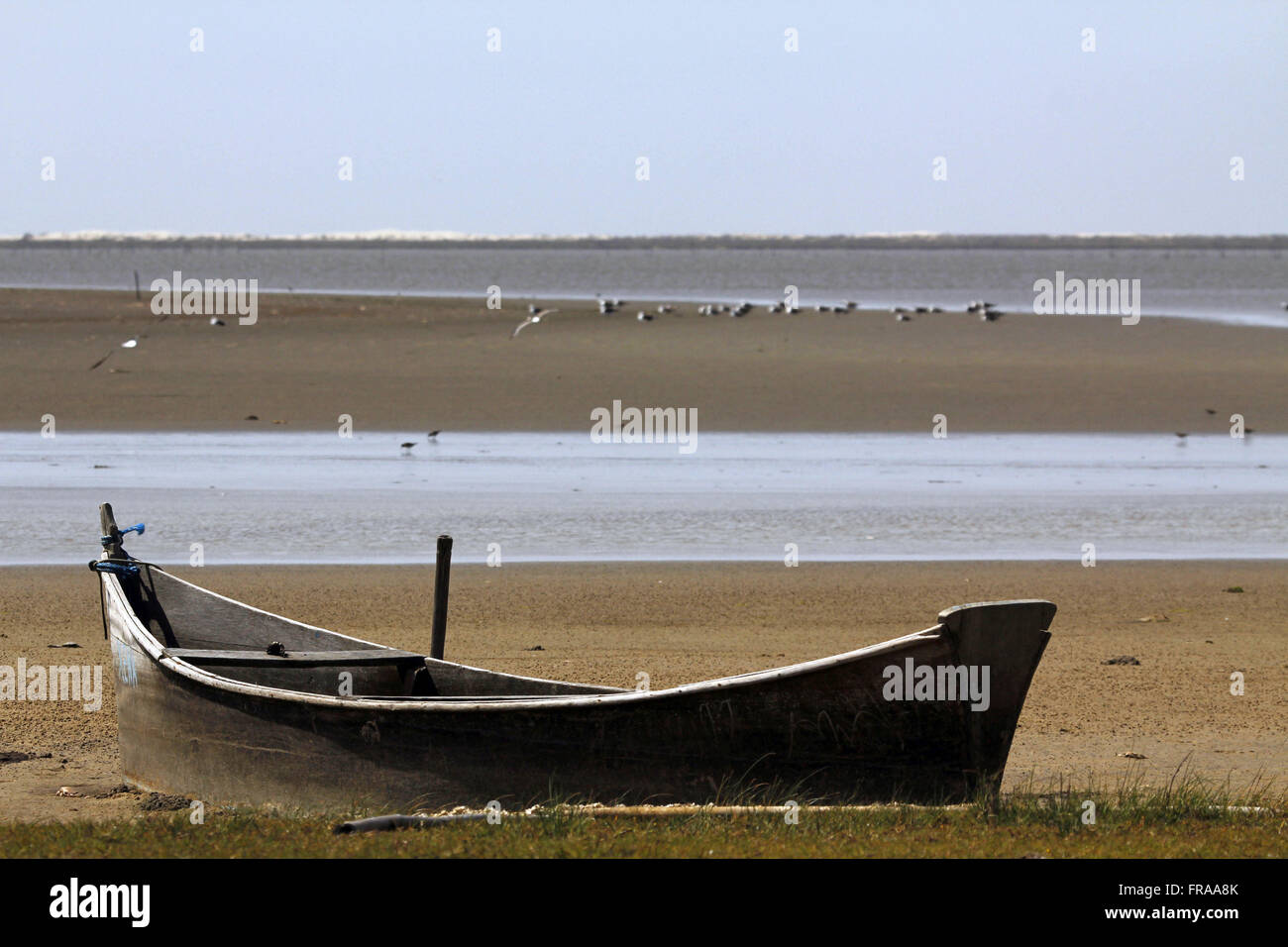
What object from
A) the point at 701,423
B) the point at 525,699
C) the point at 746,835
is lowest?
the point at 746,835

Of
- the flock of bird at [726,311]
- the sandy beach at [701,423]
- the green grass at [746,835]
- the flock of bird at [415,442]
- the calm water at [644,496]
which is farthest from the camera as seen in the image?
the flock of bird at [726,311]

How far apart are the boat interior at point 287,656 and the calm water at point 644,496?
4.93 metres

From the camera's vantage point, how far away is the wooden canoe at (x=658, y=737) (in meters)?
6.61

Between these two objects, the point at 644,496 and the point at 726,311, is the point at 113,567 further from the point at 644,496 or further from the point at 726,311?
the point at 726,311

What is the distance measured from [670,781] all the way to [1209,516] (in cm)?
1175

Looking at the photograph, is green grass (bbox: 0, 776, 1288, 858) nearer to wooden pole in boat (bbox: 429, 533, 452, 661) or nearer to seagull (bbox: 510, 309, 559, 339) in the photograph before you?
wooden pole in boat (bbox: 429, 533, 452, 661)

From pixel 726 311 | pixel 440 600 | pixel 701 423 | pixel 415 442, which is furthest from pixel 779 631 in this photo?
pixel 726 311

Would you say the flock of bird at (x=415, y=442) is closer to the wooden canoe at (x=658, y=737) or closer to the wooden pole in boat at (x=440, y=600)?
the wooden pole in boat at (x=440, y=600)

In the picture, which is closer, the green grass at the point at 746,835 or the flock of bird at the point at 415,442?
the green grass at the point at 746,835

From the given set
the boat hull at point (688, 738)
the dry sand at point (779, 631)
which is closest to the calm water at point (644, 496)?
the dry sand at point (779, 631)

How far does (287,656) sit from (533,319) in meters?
31.9

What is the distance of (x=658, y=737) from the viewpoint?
688cm
